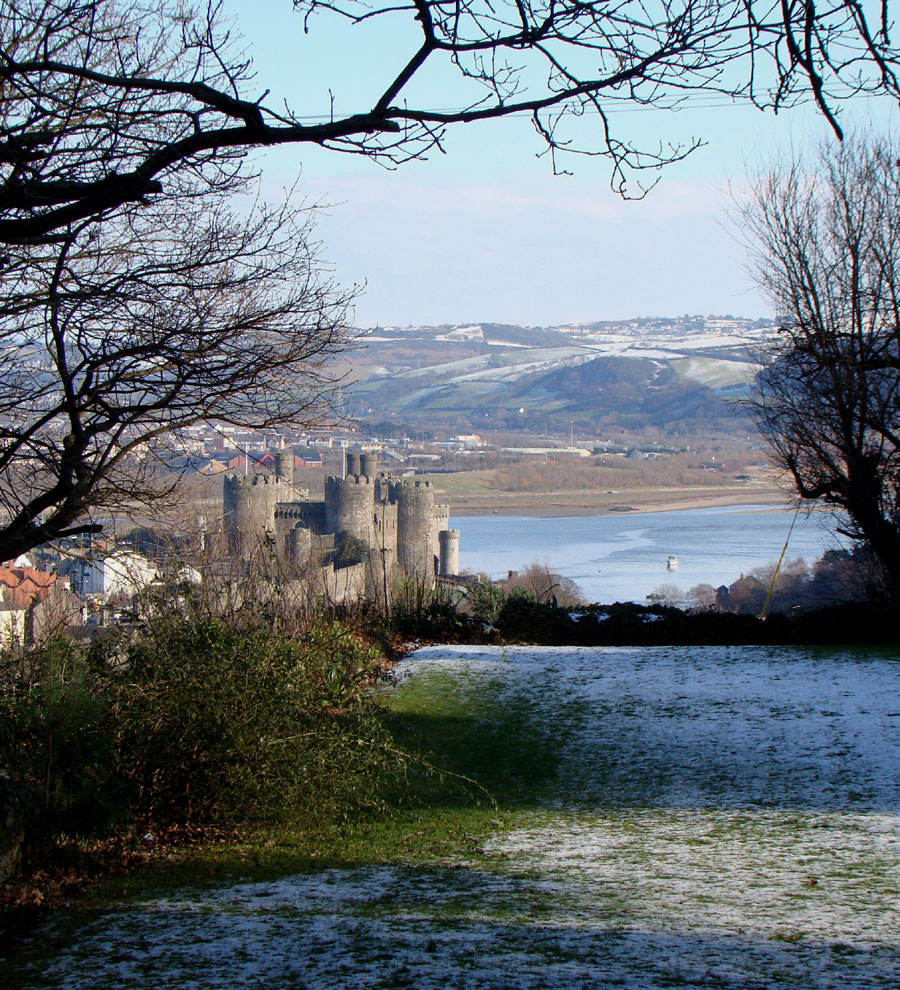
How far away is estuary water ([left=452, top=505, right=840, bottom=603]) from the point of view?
121ft

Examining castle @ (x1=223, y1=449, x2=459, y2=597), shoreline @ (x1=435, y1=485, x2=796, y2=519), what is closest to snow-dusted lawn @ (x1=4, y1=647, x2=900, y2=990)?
castle @ (x1=223, y1=449, x2=459, y2=597)

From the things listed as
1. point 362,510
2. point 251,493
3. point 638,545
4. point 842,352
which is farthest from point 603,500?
point 842,352

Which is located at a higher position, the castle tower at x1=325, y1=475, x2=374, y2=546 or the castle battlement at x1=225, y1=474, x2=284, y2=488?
the castle battlement at x1=225, y1=474, x2=284, y2=488

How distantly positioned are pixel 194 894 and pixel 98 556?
2399 millimetres

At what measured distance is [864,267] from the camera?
12.4m

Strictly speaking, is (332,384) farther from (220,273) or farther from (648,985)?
(648,985)

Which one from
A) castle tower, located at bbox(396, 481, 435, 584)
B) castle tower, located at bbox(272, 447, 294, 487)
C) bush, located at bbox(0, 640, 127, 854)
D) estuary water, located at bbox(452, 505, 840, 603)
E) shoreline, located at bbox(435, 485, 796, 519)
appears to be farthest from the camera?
shoreline, located at bbox(435, 485, 796, 519)

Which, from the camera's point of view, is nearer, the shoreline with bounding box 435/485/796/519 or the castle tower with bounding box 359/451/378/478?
the castle tower with bounding box 359/451/378/478

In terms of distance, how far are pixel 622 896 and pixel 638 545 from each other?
47791 millimetres

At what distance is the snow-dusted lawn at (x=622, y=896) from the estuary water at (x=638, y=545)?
71.3ft

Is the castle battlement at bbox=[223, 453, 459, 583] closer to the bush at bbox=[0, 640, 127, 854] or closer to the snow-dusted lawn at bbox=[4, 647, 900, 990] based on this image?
the snow-dusted lawn at bbox=[4, 647, 900, 990]

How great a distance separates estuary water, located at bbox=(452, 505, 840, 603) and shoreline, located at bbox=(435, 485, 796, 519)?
4.87 feet

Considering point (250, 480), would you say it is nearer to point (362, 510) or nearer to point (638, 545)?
point (362, 510)

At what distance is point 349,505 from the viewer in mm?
38375
